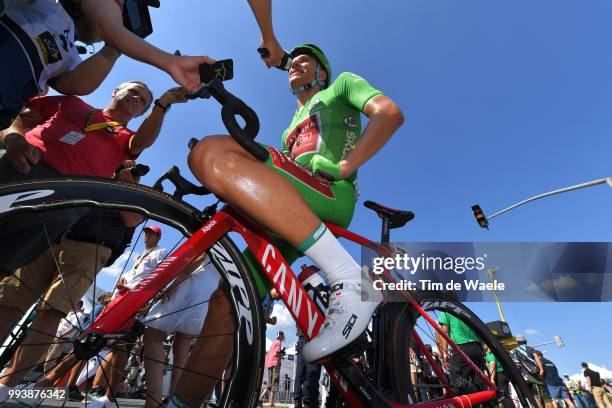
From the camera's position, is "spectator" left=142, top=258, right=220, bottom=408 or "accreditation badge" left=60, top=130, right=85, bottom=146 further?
"accreditation badge" left=60, top=130, right=85, bottom=146

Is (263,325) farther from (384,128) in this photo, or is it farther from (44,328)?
(44,328)

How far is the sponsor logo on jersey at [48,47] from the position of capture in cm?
155

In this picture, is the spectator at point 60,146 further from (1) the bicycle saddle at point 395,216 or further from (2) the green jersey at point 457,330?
(2) the green jersey at point 457,330

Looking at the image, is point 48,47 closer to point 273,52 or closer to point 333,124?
point 273,52

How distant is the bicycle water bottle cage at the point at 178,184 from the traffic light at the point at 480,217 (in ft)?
48.3

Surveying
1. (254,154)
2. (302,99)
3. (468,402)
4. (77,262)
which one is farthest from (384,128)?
(77,262)

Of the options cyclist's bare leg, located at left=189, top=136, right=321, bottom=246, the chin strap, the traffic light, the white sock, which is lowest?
the white sock

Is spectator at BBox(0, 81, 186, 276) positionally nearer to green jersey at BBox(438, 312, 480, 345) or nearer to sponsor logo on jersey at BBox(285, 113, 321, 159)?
sponsor logo on jersey at BBox(285, 113, 321, 159)

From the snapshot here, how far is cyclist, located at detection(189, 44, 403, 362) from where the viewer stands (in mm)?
1370

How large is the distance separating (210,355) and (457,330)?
2063mm

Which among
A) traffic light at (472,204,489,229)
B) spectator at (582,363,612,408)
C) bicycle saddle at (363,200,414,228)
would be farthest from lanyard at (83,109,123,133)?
spectator at (582,363,612,408)

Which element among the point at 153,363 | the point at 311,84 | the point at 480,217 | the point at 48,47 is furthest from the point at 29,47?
the point at 480,217

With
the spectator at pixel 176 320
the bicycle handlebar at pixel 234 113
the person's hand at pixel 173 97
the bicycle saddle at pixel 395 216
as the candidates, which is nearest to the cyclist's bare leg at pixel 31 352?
→ the spectator at pixel 176 320

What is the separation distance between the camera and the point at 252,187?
1.38 m
